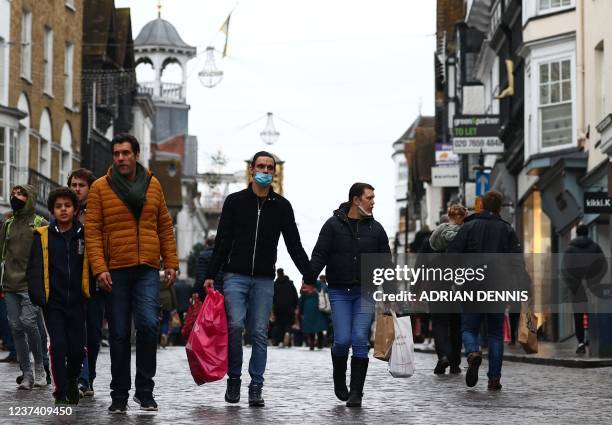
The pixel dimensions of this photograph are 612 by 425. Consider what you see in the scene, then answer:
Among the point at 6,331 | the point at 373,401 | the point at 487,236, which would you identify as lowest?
the point at 373,401

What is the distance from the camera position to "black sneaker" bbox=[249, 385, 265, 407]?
41.3 feet

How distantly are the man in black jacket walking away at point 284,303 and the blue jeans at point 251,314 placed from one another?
21867 mm

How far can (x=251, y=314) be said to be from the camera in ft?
42.1

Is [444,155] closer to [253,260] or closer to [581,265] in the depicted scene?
[581,265]

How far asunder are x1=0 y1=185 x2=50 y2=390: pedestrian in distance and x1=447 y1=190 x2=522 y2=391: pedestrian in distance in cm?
397

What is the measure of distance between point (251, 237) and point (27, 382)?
286cm

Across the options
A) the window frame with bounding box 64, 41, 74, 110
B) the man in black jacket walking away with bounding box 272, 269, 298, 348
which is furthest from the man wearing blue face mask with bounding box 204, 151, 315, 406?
the window frame with bounding box 64, 41, 74, 110

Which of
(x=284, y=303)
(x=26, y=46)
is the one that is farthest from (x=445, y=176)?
(x=284, y=303)

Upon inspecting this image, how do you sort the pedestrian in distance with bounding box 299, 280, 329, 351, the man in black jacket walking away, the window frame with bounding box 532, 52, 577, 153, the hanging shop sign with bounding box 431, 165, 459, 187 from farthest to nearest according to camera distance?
the hanging shop sign with bounding box 431, 165, 459, 187
the man in black jacket walking away
the window frame with bounding box 532, 52, 577, 153
the pedestrian in distance with bounding box 299, 280, 329, 351

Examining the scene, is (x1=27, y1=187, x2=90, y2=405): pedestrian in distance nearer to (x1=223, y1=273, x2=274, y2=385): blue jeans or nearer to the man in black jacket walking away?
(x1=223, y1=273, x2=274, y2=385): blue jeans

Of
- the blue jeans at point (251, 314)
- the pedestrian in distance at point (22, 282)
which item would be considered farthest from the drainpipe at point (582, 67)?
the blue jeans at point (251, 314)

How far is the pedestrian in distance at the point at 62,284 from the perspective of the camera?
11.6m

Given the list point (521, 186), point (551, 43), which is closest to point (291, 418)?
point (551, 43)

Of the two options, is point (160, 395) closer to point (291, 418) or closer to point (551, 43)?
point (291, 418)
